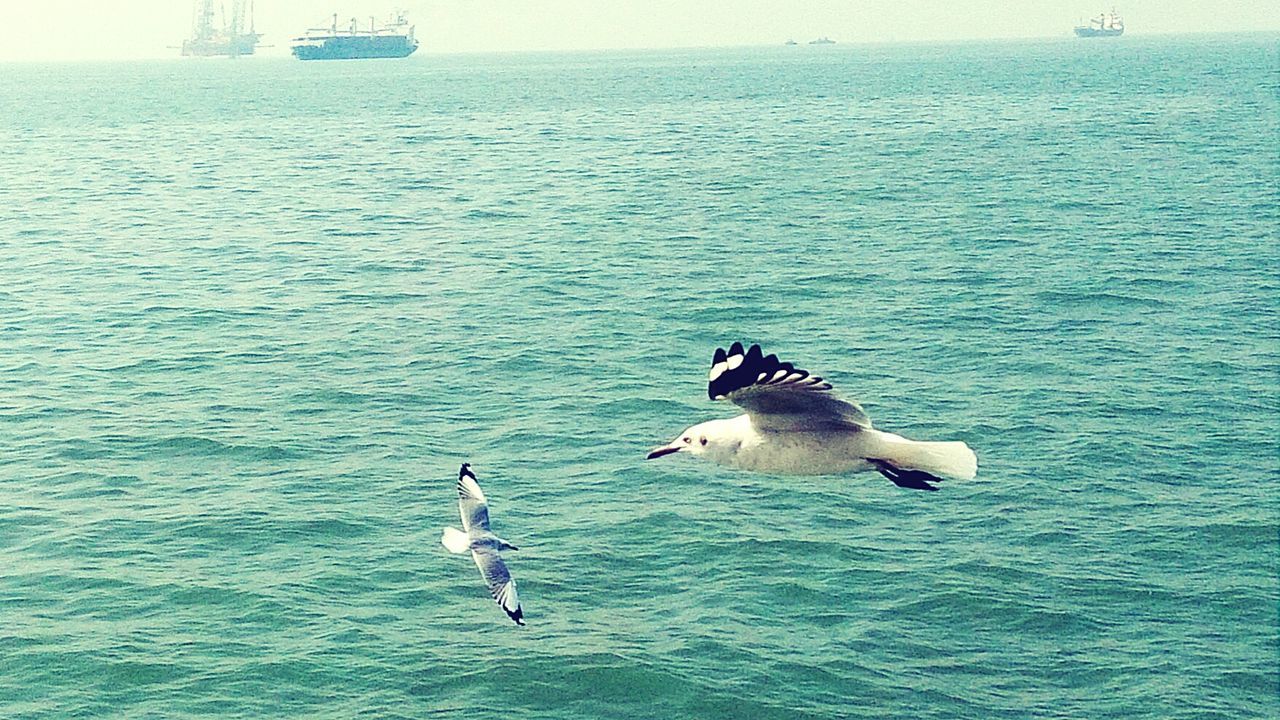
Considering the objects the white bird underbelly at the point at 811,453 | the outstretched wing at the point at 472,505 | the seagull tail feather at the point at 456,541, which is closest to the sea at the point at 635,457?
the outstretched wing at the point at 472,505

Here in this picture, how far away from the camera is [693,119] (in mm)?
139875

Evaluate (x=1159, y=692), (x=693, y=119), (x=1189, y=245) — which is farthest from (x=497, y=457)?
(x=693, y=119)

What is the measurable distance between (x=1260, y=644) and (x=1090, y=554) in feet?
13.7

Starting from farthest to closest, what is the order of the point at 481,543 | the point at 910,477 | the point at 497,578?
1. the point at 481,543
2. the point at 497,578
3. the point at 910,477

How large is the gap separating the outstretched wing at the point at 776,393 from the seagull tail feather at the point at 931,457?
1.10ft

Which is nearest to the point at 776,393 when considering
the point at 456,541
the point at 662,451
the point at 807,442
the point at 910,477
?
the point at 807,442

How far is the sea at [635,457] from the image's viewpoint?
26547mm

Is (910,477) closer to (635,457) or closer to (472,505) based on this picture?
(472,505)

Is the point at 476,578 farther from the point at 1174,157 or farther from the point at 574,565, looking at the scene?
the point at 1174,157

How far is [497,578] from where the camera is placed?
60.4ft

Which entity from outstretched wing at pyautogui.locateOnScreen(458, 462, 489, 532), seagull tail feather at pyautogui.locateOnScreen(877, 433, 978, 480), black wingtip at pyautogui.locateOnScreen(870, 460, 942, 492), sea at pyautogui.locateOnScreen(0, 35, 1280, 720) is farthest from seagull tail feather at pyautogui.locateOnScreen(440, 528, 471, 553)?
black wingtip at pyautogui.locateOnScreen(870, 460, 942, 492)

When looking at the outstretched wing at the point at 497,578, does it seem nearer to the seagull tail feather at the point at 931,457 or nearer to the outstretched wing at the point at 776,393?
the outstretched wing at the point at 776,393

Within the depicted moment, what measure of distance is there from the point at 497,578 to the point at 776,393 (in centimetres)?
604

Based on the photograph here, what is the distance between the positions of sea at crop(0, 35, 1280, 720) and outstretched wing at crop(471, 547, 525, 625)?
489 centimetres
